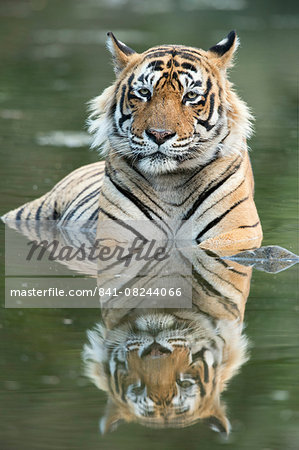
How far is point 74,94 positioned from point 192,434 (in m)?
11.8

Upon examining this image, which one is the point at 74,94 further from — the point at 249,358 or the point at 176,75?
the point at 249,358

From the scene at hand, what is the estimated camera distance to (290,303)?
512cm

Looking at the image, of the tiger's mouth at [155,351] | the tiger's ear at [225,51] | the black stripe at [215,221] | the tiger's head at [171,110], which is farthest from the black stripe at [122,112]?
the tiger's mouth at [155,351]

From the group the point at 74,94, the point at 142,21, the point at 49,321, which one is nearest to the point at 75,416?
the point at 49,321

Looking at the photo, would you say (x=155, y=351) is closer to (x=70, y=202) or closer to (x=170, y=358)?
(x=170, y=358)

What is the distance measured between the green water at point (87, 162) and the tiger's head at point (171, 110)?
2.93 feet

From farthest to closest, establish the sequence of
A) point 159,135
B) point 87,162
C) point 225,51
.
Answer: point 87,162, point 225,51, point 159,135

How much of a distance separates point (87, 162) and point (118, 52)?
132 inches

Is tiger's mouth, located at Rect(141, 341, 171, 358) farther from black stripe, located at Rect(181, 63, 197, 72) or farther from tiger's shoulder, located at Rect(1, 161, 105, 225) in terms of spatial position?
tiger's shoulder, located at Rect(1, 161, 105, 225)

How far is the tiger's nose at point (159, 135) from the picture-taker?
19.0 ft

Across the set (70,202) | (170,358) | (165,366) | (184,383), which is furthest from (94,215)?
(184,383)

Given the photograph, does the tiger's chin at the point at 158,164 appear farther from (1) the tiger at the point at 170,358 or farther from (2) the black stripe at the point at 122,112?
(1) the tiger at the point at 170,358

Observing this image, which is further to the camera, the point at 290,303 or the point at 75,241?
the point at 75,241

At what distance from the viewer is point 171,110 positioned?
5895 mm
